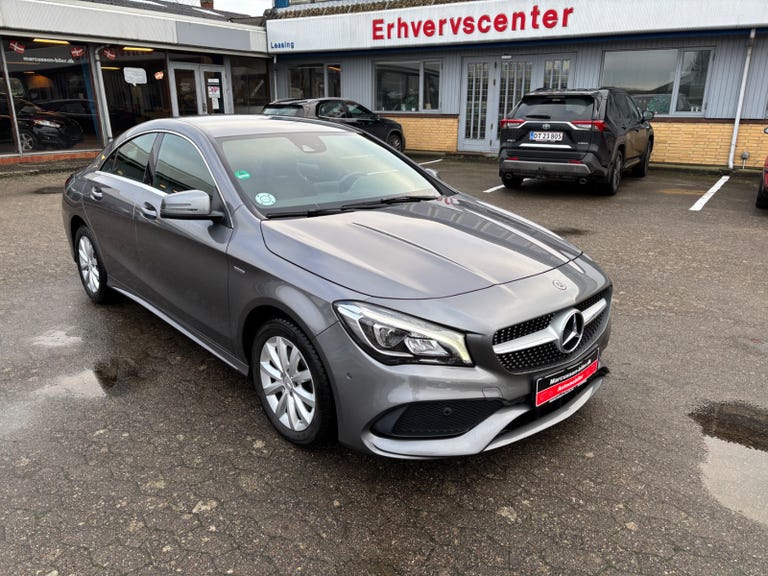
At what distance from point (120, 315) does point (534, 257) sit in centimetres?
340

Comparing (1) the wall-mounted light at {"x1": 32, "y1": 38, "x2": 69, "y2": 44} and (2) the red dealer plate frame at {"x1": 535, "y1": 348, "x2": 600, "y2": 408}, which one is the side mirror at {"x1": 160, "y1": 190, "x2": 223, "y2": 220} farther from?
(1) the wall-mounted light at {"x1": 32, "y1": 38, "x2": 69, "y2": 44}

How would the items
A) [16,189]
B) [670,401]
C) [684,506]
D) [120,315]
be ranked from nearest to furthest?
[684,506], [670,401], [120,315], [16,189]

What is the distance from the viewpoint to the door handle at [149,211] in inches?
148

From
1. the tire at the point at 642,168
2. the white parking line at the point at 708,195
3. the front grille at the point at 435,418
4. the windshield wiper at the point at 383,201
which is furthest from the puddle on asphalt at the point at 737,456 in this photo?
the tire at the point at 642,168

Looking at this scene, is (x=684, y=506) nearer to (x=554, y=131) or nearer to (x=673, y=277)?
(x=673, y=277)

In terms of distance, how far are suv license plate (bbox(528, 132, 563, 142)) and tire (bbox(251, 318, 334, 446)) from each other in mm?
7474

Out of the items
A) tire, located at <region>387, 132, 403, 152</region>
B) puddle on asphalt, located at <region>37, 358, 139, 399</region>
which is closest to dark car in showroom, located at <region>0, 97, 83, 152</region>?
tire, located at <region>387, 132, 403, 152</region>

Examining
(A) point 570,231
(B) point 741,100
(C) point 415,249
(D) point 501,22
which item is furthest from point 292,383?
(D) point 501,22

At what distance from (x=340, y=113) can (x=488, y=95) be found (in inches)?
180

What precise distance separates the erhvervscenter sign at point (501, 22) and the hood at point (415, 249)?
12.0m

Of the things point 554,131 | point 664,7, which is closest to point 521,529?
point 554,131

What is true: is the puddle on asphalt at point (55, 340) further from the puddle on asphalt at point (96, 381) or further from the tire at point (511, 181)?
the tire at point (511, 181)

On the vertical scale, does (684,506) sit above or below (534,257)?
below

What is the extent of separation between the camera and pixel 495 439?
2.49m
